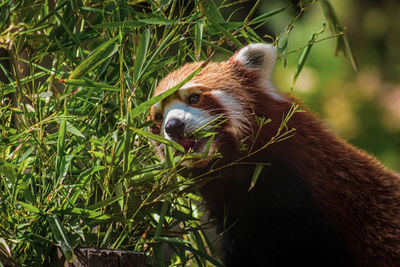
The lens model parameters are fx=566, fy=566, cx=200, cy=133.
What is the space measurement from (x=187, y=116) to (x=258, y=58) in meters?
0.42

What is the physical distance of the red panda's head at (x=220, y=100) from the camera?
1.89m

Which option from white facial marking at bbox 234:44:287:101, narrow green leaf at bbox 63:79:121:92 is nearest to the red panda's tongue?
narrow green leaf at bbox 63:79:121:92

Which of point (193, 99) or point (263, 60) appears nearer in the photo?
point (193, 99)

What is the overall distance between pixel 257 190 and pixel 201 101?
37cm

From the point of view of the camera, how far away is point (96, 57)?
180cm

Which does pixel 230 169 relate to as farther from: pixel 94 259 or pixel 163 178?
pixel 94 259

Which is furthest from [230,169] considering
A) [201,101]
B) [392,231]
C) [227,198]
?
[392,231]

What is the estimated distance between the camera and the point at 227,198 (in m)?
2.07

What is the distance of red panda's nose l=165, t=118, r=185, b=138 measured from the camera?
6.07 ft

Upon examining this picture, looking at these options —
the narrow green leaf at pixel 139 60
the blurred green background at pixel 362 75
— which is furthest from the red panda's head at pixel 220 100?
the blurred green background at pixel 362 75

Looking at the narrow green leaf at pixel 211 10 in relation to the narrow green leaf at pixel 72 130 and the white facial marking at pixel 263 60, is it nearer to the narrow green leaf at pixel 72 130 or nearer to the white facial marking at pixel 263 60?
the white facial marking at pixel 263 60

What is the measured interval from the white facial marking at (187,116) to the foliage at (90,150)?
0.36 feet

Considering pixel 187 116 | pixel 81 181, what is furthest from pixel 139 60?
pixel 81 181

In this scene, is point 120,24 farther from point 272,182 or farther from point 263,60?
point 272,182
